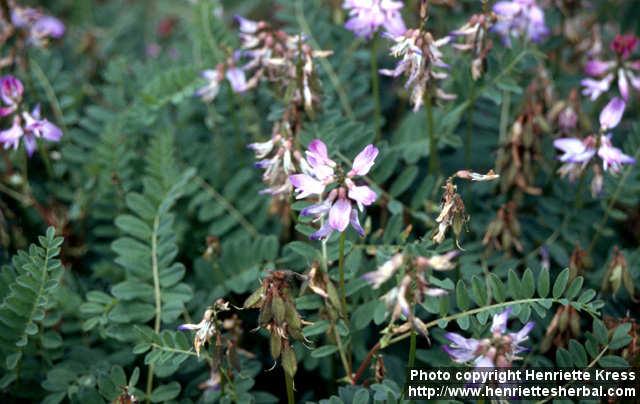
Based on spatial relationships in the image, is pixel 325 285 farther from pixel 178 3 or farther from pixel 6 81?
pixel 178 3

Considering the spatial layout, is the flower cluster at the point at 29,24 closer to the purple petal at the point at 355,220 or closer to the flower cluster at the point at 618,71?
the purple petal at the point at 355,220

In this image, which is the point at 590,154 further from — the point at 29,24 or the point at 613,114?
the point at 29,24

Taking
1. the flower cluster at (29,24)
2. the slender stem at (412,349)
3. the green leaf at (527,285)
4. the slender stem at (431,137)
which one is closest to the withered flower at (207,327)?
the slender stem at (412,349)

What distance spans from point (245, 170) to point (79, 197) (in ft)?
2.00

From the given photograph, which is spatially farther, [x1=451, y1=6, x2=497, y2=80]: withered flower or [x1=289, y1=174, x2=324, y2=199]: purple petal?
[x1=451, y1=6, x2=497, y2=80]: withered flower

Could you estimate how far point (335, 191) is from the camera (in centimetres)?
153

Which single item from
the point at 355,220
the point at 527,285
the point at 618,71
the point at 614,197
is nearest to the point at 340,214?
the point at 355,220

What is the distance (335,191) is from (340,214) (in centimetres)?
5

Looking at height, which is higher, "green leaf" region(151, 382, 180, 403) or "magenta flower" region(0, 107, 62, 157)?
"magenta flower" region(0, 107, 62, 157)

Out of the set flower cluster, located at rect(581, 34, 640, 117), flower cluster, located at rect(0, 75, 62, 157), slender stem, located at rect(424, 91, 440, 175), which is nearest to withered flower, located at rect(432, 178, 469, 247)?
slender stem, located at rect(424, 91, 440, 175)

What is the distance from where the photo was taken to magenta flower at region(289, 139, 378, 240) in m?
1.51

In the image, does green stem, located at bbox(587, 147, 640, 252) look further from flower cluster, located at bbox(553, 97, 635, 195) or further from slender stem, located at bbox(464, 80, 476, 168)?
slender stem, located at bbox(464, 80, 476, 168)

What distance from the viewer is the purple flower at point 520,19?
2.32 meters

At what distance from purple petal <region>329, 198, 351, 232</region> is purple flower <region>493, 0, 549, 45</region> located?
1.07 m
